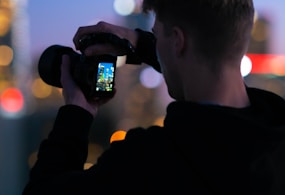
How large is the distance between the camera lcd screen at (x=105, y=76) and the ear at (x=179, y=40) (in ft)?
0.44

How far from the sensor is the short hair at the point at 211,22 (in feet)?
2.09

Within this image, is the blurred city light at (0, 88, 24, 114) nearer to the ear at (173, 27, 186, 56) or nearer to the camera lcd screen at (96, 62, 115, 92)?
the camera lcd screen at (96, 62, 115, 92)

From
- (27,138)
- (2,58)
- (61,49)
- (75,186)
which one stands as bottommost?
(27,138)

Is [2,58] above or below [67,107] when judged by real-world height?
below

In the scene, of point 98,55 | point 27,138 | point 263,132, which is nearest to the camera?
point 263,132

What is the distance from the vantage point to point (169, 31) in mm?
658

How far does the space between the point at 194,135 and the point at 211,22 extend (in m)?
0.14

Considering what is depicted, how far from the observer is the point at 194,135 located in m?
0.62

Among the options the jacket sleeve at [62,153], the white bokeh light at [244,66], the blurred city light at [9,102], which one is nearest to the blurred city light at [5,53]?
the blurred city light at [9,102]

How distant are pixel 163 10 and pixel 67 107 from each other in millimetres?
189

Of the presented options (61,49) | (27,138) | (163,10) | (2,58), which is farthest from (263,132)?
(27,138)

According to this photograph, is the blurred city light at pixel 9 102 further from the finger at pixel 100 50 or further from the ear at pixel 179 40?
the ear at pixel 179 40

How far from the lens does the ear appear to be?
64 centimetres

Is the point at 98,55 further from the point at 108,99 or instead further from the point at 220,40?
the point at 220,40
